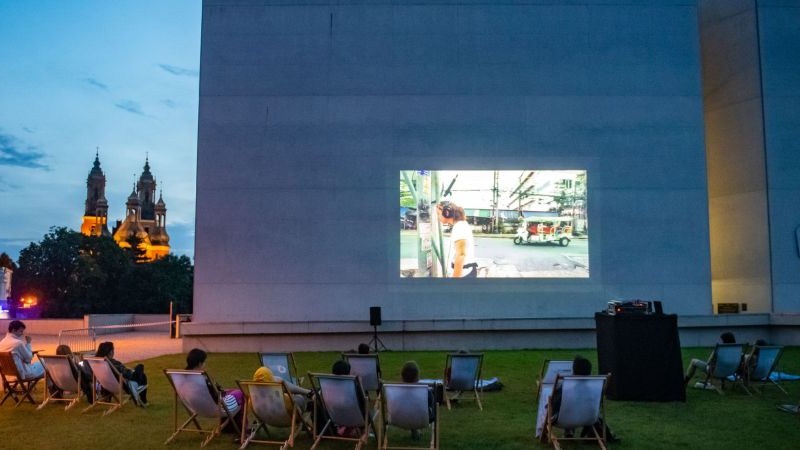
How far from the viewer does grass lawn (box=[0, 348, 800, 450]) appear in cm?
640

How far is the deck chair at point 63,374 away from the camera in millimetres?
8375

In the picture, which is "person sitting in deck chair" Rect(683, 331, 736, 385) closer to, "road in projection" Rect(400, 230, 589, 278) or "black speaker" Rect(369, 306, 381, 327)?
"road in projection" Rect(400, 230, 589, 278)

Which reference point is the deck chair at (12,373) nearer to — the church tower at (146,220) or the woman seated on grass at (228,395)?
the woman seated on grass at (228,395)

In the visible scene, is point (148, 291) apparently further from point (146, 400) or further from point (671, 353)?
point (671, 353)

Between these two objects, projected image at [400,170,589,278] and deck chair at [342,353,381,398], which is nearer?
deck chair at [342,353,381,398]

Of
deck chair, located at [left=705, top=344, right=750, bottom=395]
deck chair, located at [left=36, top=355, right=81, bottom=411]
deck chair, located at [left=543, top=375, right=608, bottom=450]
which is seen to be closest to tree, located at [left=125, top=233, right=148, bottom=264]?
deck chair, located at [left=36, top=355, right=81, bottom=411]

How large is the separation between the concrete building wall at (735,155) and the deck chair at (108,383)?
16575 millimetres

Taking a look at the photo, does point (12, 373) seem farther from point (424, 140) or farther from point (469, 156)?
point (469, 156)

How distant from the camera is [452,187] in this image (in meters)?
17.0

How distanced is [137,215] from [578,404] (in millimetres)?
108465

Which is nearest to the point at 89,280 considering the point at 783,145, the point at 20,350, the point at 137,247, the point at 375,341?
the point at 137,247

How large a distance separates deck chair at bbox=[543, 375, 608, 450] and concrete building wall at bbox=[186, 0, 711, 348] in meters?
10.8

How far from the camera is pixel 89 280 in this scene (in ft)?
161

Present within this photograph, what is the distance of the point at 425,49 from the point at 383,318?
7.74 m
